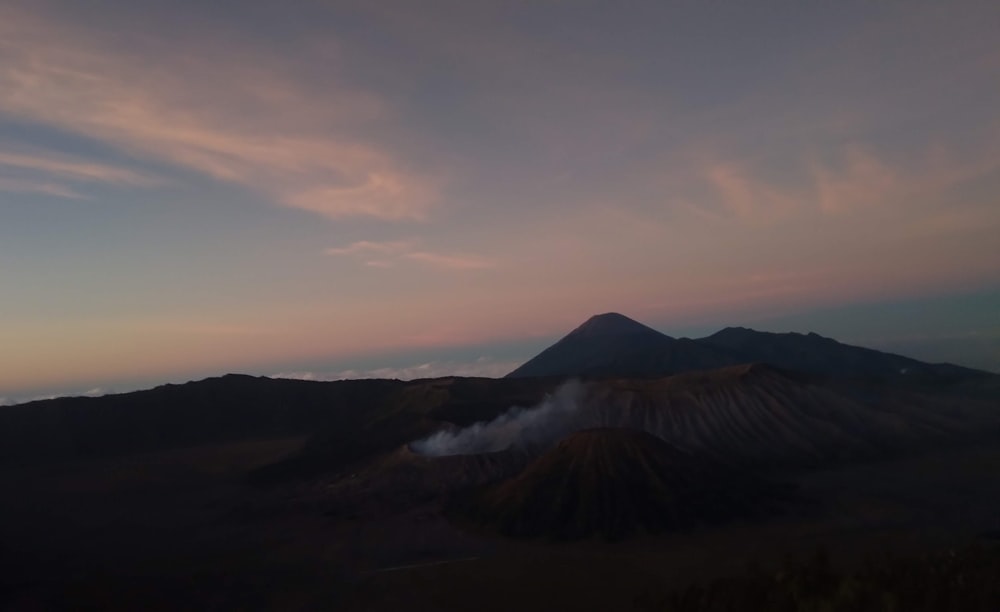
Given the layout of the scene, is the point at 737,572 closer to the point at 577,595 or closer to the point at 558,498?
the point at 577,595

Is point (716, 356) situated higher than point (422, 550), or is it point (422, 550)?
point (716, 356)

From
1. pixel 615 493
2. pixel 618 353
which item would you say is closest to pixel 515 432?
pixel 615 493

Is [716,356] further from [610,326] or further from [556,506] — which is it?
[556,506]

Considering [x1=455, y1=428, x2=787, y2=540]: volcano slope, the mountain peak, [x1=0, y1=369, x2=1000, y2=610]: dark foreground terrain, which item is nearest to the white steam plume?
[x1=0, y1=369, x2=1000, y2=610]: dark foreground terrain

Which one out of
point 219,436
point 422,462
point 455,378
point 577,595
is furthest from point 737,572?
point 219,436

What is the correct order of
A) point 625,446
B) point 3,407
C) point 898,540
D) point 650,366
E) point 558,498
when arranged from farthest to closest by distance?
point 650,366 < point 3,407 < point 625,446 < point 558,498 < point 898,540

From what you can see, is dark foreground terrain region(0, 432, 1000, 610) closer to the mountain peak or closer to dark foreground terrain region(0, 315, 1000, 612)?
dark foreground terrain region(0, 315, 1000, 612)
